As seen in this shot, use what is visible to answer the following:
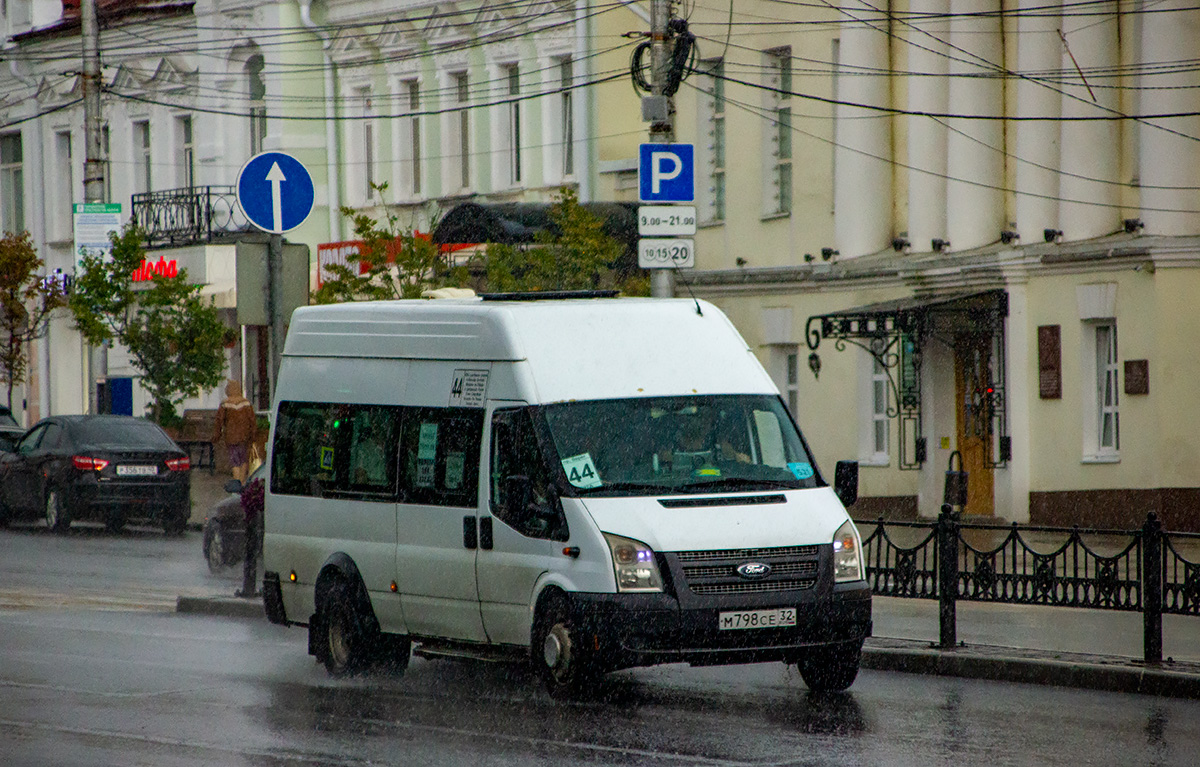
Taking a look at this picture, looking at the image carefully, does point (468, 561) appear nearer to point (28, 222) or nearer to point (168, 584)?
point (168, 584)

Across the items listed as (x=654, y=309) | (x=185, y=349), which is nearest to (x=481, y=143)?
(x=185, y=349)

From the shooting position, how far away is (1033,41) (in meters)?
26.2

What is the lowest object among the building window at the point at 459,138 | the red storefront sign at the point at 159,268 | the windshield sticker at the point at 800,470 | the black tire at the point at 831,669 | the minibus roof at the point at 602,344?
the black tire at the point at 831,669

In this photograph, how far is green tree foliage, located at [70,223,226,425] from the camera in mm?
33688

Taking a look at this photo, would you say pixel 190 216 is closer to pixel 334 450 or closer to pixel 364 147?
pixel 364 147

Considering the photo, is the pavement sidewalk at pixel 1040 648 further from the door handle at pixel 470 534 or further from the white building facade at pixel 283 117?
the white building facade at pixel 283 117

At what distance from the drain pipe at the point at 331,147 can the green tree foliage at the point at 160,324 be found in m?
5.41

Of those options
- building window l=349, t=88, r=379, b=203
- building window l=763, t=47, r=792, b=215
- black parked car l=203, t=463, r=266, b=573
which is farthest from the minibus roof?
building window l=349, t=88, r=379, b=203

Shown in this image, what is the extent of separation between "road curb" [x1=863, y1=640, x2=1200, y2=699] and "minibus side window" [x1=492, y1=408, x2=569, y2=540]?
2982mm

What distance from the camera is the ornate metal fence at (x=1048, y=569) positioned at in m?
12.7

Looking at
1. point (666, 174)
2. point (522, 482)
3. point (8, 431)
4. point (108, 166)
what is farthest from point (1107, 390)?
point (108, 166)

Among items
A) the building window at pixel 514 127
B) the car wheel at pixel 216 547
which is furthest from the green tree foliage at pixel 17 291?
the car wheel at pixel 216 547

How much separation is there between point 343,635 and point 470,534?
1.62 metres

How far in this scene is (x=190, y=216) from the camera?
41.4 metres
